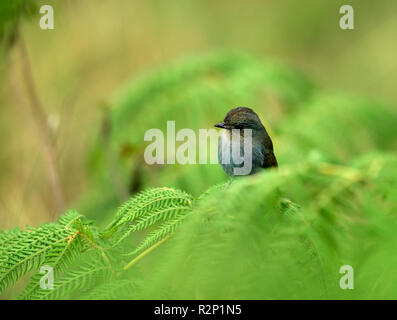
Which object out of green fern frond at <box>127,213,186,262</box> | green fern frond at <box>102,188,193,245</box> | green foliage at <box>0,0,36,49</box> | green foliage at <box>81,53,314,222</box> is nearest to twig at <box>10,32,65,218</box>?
green foliage at <box>0,0,36,49</box>

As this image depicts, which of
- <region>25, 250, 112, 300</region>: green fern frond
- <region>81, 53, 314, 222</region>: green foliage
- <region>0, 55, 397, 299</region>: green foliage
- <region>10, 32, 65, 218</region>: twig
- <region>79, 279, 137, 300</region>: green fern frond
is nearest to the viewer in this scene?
<region>0, 55, 397, 299</region>: green foliage

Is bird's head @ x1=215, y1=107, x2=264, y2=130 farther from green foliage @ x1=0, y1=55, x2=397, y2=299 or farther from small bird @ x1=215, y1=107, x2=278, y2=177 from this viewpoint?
green foliage @ x1=0, y1=55, x2=397, y2=299

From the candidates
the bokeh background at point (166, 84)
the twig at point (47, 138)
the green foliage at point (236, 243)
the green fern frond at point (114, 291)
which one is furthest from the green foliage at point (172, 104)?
the green fern frond at point (114, 291)

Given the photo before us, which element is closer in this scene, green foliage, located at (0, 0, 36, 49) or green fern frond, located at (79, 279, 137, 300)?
green fern frond, located at (79, 279, 137, 300)

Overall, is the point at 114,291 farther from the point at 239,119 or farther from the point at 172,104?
the point at 172,104

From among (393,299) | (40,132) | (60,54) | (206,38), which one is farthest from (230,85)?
(206,38)

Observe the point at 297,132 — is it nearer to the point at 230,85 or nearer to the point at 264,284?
the point at 230,85

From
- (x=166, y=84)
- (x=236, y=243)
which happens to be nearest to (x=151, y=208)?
(x=236, y=243)
